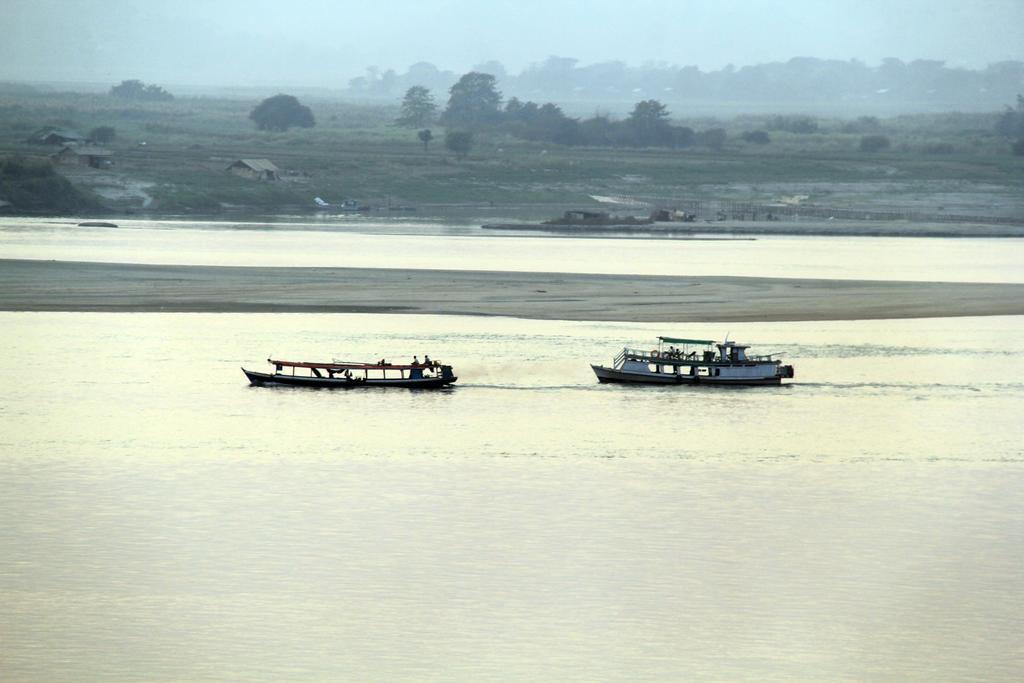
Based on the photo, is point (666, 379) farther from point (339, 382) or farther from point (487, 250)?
point (487, 250)

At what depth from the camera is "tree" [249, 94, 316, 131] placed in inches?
7136

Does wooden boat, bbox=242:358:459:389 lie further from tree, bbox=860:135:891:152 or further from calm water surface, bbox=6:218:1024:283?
tree, bbox=860:135:891:152

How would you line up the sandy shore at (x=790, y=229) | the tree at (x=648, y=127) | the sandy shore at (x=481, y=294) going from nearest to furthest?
the sandy shore at (x=481, y=294)
the sandy shore at (x=790, y=229)
the tree at (x=648, y=127)

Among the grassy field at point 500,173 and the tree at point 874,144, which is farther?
the tree at point 874,144

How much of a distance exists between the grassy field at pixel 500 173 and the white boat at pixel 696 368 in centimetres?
7302

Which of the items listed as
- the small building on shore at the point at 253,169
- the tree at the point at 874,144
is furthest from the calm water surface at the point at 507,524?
the tree at the point at 874,144

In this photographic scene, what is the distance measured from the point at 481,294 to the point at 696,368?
2036cm

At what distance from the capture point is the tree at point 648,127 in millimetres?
173000

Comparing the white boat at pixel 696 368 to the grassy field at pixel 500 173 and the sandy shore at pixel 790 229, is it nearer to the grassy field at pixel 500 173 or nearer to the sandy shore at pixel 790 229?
the sandy shore at pixel 790 229

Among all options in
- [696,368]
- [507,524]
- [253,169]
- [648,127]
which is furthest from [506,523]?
[648,127]

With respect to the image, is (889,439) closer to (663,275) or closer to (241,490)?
(241,490)

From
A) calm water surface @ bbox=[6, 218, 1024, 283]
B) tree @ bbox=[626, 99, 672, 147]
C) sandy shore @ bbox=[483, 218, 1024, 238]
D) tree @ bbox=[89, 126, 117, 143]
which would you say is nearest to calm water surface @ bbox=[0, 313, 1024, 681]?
calm water surface @ bbox=[6, 218, 1024, 283]

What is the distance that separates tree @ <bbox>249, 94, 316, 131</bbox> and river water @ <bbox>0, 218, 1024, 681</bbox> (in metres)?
128

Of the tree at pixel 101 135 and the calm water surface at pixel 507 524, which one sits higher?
the tree at pixel 101 135
